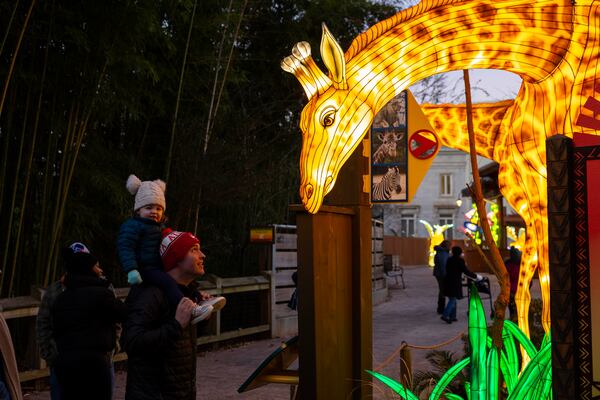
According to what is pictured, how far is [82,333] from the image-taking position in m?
4.19

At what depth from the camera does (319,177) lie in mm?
3291

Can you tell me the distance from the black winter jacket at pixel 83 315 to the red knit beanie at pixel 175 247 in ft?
3.42

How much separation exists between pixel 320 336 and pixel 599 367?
139 centimetres

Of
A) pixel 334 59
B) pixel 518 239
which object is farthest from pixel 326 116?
pixel 518 239

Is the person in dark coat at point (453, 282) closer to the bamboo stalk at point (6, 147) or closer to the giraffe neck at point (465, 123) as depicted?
the giraffe neck at point (465, 123)

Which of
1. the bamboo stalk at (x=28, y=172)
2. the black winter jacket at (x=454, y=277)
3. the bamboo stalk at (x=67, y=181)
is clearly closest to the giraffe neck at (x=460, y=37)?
the bamboo stalk at (x=28, y=172)

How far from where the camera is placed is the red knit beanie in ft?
Result: 10.6

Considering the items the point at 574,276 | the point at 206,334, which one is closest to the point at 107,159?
the point at 206,334

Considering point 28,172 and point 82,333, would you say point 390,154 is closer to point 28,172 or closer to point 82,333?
point 82,333

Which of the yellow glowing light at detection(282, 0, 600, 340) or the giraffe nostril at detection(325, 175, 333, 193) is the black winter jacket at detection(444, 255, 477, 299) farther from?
the giraffe nostril at detection(325, 175, 333, 193)

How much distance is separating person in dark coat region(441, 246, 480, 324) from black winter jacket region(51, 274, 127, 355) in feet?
28.6

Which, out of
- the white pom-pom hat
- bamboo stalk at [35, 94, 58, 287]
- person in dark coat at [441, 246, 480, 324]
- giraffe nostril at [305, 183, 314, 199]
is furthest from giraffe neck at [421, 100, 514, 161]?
person in dark coat at [441, 246, 480, 324]

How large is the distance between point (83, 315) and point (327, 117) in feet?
6.09

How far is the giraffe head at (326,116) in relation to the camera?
3.31 m
